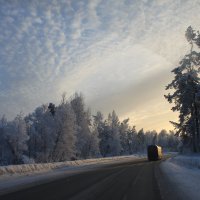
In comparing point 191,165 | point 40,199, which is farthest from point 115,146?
point 40,199

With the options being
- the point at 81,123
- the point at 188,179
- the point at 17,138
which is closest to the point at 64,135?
the point at 81,123

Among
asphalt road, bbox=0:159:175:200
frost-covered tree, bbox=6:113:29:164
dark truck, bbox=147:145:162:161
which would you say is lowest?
asphalt road, bbox=0:159:175:200

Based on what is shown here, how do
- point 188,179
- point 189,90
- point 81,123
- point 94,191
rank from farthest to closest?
point 81,123 < point 189,90 < point 188,179 < point 94,191

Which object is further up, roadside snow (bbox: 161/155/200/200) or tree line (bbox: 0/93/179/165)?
tree line (bbox: 0/93/179/165)

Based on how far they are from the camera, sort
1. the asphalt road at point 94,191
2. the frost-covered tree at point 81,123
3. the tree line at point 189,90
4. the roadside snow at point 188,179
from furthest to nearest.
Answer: the frost-covered tree at point 81,123 < the tree line at point 189,90 < the roadside snow at point 188,179 < the asphalt road at point 94,191

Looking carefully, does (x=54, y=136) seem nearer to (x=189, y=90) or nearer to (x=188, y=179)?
(x=189, y=90)

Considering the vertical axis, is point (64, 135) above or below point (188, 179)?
above

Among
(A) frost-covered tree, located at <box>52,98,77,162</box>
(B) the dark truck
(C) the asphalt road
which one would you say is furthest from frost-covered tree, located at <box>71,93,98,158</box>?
(C) the asphalt road

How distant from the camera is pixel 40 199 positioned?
46.7ft

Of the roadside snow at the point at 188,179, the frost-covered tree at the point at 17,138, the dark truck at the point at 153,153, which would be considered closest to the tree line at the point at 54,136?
the frost-covered tree at the point at 17,138

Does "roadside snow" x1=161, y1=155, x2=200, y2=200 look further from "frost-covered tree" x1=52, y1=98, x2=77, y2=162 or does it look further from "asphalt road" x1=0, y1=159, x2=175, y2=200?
"frost-covered tree" x1=52, y1=98, x2=77, y2=162

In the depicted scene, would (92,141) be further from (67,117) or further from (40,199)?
(40,199)

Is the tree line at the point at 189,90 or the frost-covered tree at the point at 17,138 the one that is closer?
the tree line at the point at 189,90

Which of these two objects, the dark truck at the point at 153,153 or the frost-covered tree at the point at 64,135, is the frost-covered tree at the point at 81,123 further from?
the dark truck at the point at 153,153
